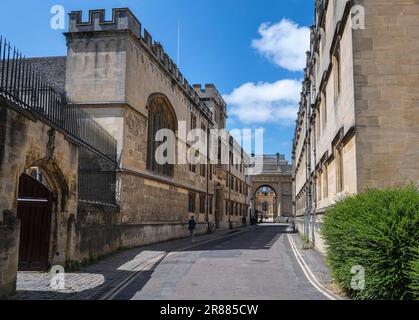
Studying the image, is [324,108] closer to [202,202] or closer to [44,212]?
[44,212]

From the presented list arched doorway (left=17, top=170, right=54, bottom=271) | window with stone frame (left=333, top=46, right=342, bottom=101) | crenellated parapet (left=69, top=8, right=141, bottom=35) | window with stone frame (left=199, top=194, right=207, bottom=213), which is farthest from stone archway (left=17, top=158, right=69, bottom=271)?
window with stone frame (left=199, top=194, right=207, bottom=213)

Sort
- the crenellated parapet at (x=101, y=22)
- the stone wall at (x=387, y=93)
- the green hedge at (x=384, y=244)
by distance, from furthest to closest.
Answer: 1. the crenellated parapet at (x=101, y=22)
2. the stone wall at (x=387, y=93)
3. the green hedge at (x=384, y=244)

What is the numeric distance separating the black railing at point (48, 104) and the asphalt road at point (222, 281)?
4796 millimetres

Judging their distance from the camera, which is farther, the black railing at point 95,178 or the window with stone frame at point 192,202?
the window with stone frame at point 192,202

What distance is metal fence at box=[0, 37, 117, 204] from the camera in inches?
391

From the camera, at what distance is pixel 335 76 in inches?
592

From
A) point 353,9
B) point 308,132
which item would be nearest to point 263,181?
point 308,132

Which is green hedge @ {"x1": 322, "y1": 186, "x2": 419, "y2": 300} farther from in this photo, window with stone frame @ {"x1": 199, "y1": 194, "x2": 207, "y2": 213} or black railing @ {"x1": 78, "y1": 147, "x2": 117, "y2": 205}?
window with stone frame @ {"x1": 199, "y1": 194, "x2": 207, "y2": 213}

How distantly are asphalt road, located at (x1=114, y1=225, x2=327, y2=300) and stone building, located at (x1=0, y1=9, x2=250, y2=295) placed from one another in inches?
108

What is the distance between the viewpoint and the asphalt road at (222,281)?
8.85 meters

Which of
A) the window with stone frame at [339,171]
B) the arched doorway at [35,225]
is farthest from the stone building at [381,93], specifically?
the arched doorway at [35,225]

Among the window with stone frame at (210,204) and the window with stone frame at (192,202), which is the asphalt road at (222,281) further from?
the window with stone frame at (210,204)

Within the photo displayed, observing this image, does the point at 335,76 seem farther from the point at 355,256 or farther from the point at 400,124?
the point at 355,256

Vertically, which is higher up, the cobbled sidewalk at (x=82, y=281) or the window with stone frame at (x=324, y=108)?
the window with stone frame at (x=324, y=108)
